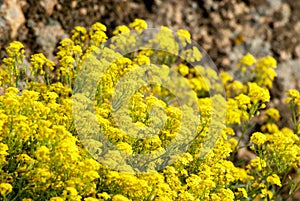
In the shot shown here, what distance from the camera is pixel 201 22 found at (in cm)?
784

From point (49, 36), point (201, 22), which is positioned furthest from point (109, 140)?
point (201, 22)

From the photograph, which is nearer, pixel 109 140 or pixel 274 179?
pixel 109 140

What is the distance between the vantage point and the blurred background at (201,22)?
21.2 feet

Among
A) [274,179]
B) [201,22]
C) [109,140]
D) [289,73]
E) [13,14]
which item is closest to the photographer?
[109,140]

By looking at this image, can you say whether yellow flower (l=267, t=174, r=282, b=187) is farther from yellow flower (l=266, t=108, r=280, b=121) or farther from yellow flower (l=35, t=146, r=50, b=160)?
yellow flower (l=35, t=146, r=50, b=160)

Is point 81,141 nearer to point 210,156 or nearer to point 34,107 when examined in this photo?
point 34,107

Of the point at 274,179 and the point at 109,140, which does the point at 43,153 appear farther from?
the point at 274,179

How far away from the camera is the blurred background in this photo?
647 centimetres

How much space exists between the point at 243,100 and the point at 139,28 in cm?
123

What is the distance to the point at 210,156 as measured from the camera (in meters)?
4.57

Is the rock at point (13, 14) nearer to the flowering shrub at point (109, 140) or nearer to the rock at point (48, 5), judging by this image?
Result: the rock at point (48, 5)

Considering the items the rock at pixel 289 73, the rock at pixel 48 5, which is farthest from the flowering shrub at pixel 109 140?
the rock at pixel 289 73

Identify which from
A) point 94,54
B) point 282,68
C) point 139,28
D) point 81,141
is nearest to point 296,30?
point 282,68

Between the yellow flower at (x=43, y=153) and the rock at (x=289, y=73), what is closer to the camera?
the yellow flower at (x=43, y=153)
